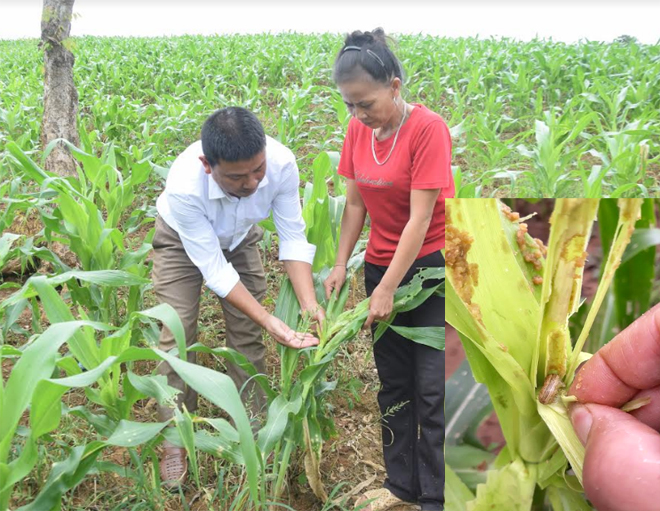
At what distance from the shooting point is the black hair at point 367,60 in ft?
5.24

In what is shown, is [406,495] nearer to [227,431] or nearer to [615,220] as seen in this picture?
[227,431]

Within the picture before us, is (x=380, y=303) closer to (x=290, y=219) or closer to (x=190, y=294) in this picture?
(x=290, y=219)

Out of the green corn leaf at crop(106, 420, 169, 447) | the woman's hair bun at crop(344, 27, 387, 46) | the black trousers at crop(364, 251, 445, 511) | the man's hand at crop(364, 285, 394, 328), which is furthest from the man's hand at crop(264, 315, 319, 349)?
the woman's hair bun at crop(344, 27, 387, 46)

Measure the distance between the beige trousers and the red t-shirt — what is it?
0.56 meters

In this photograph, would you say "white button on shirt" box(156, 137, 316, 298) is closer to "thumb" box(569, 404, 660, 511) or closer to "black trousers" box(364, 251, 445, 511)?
"black trousers" box(364, 251, 445, 511)

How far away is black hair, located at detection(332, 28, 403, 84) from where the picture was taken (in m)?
1.60

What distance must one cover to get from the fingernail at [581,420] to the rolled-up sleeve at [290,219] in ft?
5.02

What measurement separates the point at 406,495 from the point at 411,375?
37cm

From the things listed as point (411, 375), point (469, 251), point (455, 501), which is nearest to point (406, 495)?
point (411, 375)

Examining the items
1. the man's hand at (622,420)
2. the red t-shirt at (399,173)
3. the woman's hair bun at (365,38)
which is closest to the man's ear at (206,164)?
the red t-shirt at (399,173)

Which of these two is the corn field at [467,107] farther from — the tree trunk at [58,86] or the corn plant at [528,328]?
the corn plant at [528,328]

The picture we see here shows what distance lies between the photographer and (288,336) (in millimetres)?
1662

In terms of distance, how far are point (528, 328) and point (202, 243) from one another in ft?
4.83

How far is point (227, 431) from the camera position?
1315 mm
